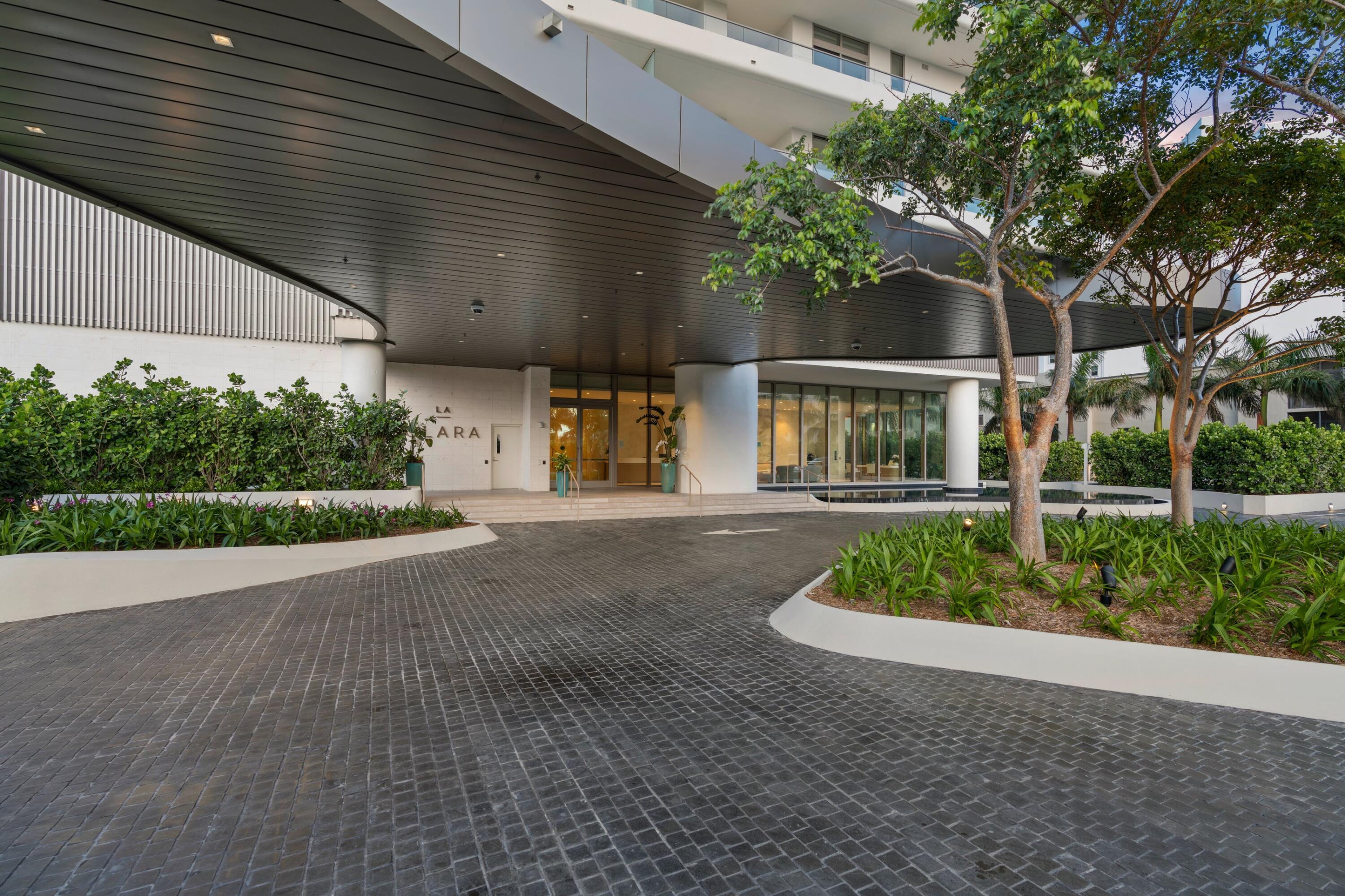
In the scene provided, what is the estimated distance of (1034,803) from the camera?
10.4 ft

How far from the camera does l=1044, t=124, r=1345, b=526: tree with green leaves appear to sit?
Result: 769cm

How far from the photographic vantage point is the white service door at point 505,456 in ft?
66.9

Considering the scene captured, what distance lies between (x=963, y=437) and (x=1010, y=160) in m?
18.6

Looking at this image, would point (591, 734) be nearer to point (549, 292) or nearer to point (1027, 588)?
point (1027, 588)

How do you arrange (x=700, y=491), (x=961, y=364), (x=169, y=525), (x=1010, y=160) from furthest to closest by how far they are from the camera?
(x=961, y=364) < (x=700, y=491) < (x=169, y=525) < (x=1010, y=160)

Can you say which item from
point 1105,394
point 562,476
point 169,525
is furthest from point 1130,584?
point 1105,394

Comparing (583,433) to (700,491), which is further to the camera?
(583,433)

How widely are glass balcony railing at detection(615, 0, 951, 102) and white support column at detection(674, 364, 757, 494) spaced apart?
802 cm

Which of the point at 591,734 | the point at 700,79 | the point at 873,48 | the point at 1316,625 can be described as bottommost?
the point at 591,734

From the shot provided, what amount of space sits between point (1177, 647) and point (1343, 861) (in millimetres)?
2287

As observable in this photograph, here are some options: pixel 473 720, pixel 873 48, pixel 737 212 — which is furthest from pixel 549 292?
pixel 873 48

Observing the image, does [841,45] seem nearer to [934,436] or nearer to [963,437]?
[963,437]

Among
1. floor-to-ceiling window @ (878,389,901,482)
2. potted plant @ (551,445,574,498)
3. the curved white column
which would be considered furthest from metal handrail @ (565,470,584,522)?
floor-to-ceiling window @ (878,389,901,482)

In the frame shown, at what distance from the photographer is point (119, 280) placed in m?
15.8
